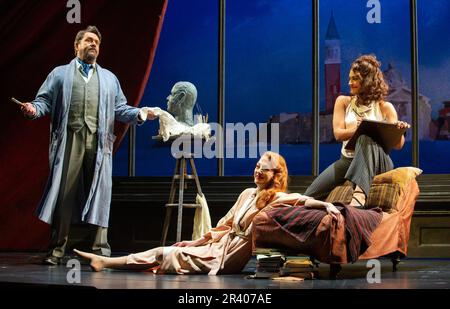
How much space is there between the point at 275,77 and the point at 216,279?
435 cm

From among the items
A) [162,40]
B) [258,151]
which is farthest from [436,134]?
[162,40]

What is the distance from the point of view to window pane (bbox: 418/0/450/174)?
739cm

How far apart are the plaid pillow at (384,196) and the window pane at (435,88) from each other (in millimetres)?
2684

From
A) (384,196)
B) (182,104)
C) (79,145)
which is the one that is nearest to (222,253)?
(384,196)

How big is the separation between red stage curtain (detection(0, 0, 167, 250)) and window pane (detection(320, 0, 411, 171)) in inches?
72.5

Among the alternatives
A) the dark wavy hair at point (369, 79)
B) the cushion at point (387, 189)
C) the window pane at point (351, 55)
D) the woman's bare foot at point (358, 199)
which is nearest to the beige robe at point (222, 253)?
the woman's bare foot at point (358, 199)

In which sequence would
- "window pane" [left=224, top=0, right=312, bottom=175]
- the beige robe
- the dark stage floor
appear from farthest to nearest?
"window pane" [left=224, top=0, right=312, bottom=175] < the beige robe < the dark stage floor

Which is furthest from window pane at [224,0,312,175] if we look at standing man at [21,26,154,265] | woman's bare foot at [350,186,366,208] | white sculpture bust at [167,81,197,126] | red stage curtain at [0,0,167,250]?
woman's bare foot at [350,186,366,208]

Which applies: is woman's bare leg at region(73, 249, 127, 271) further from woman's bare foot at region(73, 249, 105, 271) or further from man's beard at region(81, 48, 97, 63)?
man's beard at region(81, 48, 97, 63)

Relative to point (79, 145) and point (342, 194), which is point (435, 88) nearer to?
point (342, 194)

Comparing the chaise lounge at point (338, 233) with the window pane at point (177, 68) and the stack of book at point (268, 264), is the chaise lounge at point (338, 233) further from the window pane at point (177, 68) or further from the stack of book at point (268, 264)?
the window pane at point (177, 68)

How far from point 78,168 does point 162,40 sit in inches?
105

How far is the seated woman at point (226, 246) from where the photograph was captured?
4363 millimetres

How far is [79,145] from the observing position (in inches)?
208
